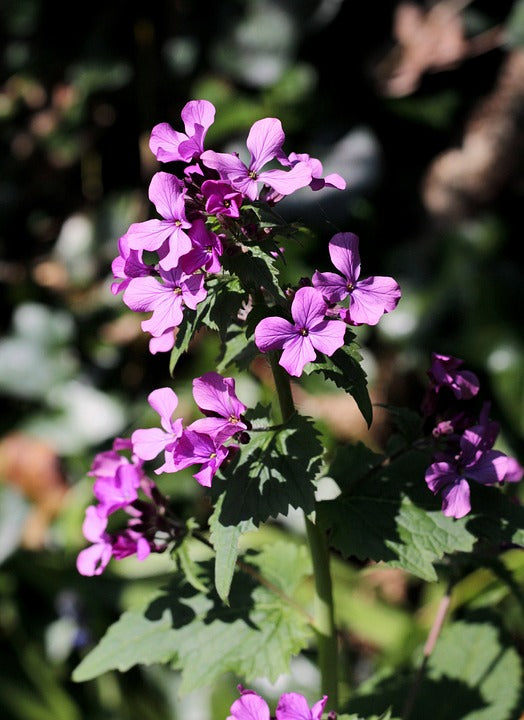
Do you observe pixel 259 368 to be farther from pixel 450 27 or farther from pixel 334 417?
pixel 450 27

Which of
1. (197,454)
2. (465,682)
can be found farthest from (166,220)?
(465,682)

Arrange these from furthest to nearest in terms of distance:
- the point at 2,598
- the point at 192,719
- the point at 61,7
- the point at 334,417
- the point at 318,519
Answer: the point at 61,7 < the point at 334,417 < the point at 2,598 < the point at 192,719 < the point at 318,519

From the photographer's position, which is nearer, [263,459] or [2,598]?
[263,459]

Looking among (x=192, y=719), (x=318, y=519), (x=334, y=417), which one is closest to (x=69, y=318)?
(x=334, y=417)

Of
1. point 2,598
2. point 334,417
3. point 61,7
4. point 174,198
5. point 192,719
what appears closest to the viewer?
point 174,198

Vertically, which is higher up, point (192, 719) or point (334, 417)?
point (334, 417)

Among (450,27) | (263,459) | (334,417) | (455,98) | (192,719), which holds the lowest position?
(192,719)

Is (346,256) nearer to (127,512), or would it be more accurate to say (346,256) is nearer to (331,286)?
(331,286)
